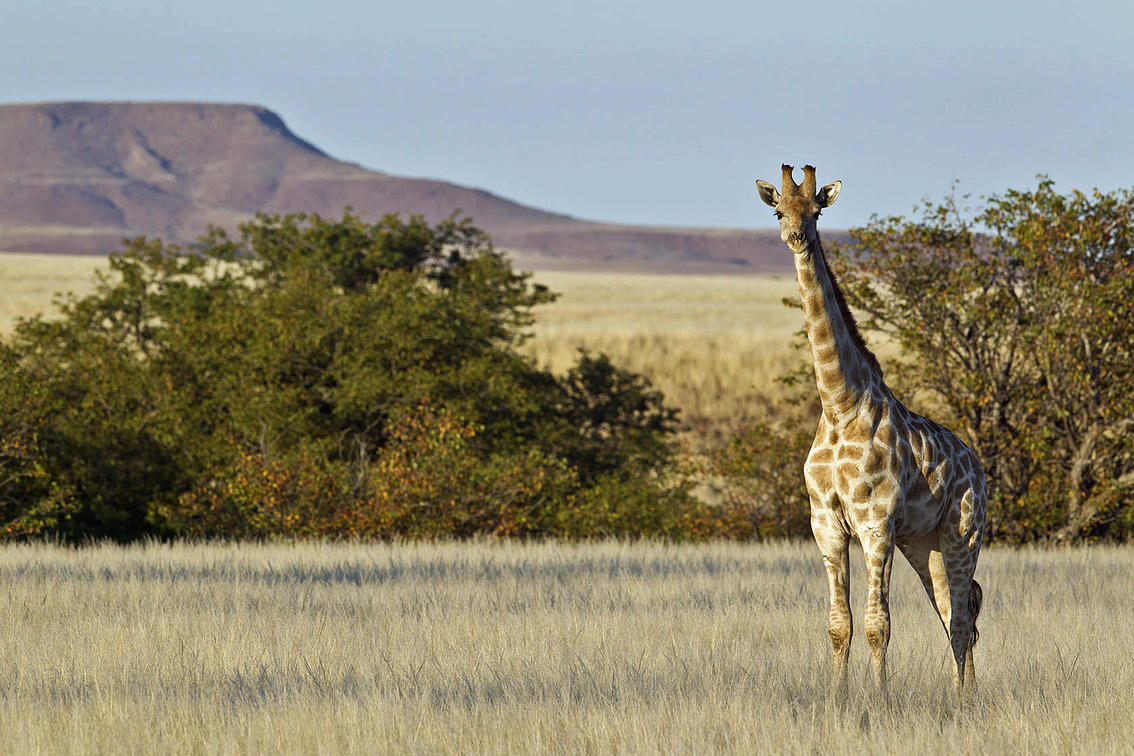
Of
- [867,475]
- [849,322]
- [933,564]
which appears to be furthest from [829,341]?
[933,564]

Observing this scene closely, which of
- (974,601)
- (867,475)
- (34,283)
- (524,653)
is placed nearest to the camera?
(867,475)

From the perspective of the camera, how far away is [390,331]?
19.2 meters

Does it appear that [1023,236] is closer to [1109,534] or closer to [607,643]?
[1109,534]

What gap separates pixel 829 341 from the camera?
758 cm

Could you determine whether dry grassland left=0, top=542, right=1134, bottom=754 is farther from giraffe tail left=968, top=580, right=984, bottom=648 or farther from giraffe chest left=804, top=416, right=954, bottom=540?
giraffe chest left=804, top=416, right=954, bottom=540

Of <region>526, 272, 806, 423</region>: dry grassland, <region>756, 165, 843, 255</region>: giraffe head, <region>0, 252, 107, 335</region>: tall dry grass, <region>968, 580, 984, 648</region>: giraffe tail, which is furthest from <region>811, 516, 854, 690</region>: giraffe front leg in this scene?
<region>0, 252, 107, 335</region>: tall dry grass

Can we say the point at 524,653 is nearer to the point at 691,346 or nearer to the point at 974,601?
the point at 974,601

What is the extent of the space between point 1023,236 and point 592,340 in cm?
3149

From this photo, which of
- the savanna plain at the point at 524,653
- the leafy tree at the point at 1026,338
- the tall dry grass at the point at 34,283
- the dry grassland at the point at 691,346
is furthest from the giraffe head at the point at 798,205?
the tall dry grass at the point at 34,283

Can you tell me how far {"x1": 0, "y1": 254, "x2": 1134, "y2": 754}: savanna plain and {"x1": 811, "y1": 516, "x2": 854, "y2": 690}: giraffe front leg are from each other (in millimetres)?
190

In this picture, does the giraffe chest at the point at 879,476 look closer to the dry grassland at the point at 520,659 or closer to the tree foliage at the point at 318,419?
the dry grassland at the point at 520,659

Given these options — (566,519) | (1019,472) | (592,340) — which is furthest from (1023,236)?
(592,340)

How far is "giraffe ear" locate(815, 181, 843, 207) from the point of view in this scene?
732 centimetres

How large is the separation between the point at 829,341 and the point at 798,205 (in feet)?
2.89
